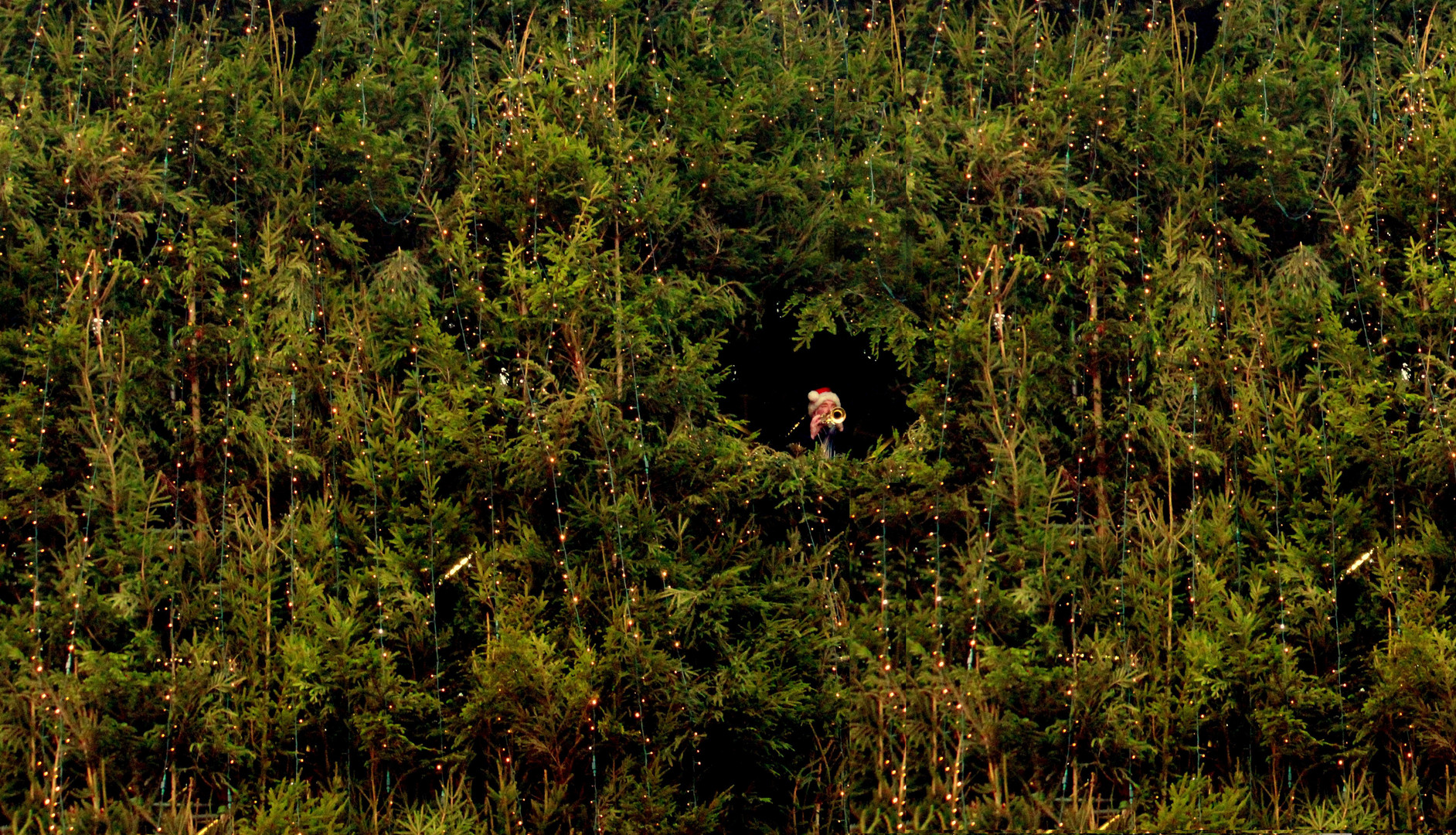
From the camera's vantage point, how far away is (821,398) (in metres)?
7.25

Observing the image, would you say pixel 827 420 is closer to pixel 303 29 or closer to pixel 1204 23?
pixel 1204 23

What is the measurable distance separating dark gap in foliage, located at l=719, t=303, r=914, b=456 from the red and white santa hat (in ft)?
1.55

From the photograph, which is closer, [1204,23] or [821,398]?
[821,398]

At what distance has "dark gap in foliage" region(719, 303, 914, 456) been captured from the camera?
784cm

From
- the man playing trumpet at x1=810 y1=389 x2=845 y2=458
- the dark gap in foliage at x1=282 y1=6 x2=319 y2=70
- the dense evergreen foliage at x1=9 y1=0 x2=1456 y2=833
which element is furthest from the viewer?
the dark gap in foliage at x1=282 y1=6 x2=319 y2=70

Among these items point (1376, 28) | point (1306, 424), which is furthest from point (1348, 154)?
point (1306, 424)

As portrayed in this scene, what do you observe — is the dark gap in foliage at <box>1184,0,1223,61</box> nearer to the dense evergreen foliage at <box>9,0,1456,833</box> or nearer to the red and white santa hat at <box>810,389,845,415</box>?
the dense evergreen foliage at <box>9,0,1456,833</box>

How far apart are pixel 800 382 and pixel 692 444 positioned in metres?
1.55

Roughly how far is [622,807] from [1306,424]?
3.57 metres

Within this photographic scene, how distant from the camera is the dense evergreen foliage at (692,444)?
6277mm

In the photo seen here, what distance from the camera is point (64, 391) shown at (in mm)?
6602

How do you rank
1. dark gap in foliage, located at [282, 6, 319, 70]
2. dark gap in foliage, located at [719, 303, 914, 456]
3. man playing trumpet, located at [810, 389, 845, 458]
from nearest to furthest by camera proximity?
man playing trumpet, located at [810, 389, 845, 458] → dark gap in foliage, located at [282, 6, 319, 70] → dark gap in foliage, located at [719, 303, 914, 456]

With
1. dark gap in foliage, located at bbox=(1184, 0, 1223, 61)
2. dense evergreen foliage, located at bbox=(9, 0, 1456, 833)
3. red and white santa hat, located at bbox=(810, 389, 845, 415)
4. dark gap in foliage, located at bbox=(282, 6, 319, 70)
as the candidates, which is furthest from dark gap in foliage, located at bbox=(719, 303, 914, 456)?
dark gap in foliage, located at bbox=(282, 6, 319, 70)

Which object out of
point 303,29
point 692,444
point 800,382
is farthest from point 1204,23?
point 303,29
